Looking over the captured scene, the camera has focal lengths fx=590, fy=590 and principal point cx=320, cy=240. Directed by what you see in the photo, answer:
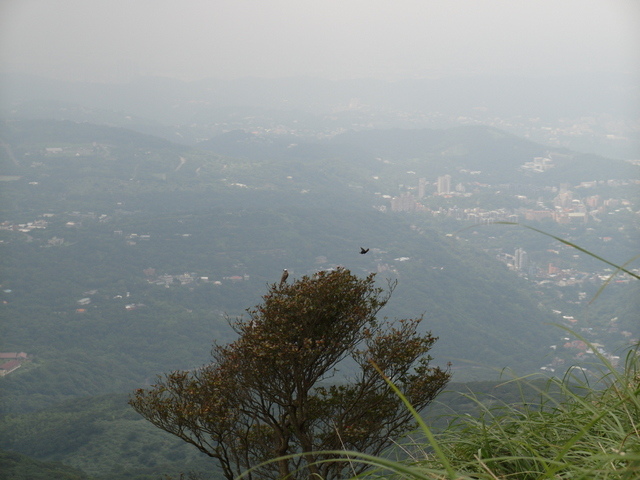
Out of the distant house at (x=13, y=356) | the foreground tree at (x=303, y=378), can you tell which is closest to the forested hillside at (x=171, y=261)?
the distant house at (x=13, y=356)

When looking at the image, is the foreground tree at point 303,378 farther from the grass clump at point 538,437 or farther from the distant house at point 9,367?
the distant house at point 9,367

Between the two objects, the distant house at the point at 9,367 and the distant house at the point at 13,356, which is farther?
the distant house at the point at 13,356

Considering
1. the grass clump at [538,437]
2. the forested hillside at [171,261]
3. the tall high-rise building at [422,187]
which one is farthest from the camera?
the tall high-rise building at [422,187]

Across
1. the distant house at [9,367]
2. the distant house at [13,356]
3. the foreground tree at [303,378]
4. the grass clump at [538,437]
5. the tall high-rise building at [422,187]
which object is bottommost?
the distant house at [13,356]

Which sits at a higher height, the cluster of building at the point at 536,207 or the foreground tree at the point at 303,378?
the foreground tree at the point at 303,378

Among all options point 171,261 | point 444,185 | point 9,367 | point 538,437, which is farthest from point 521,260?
point 538,437

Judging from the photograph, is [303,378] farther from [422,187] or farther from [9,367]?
[422,187]

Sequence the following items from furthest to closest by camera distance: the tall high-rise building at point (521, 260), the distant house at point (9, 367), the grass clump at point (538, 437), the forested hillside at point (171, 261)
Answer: the tall high-rise building at point (521, 260), the forested hillside at point (171, 261), the distant house at point (9, 367), the grass clump at point (538, 437)
